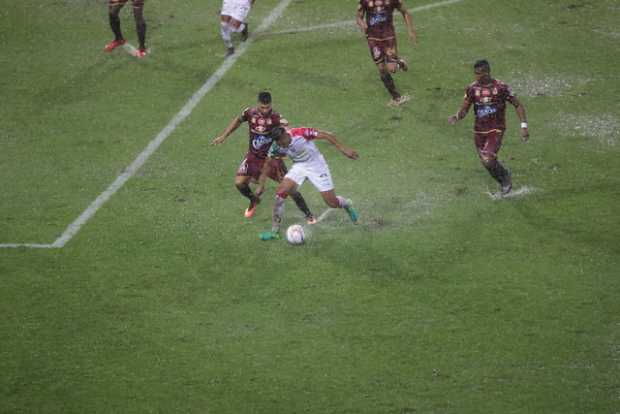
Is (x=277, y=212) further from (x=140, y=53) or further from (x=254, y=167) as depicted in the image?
(x=140, y=53)

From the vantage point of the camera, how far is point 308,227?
18.4 metres

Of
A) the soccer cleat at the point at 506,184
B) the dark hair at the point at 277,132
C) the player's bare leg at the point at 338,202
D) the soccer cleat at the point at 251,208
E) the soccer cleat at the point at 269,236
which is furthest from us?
the soccer cleat at the point at 506,184

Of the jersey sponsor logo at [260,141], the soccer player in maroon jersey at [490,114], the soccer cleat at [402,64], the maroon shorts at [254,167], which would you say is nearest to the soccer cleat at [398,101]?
the soccer cleat at [402,64]

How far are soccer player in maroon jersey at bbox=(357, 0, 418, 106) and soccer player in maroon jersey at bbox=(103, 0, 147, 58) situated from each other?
5110mm

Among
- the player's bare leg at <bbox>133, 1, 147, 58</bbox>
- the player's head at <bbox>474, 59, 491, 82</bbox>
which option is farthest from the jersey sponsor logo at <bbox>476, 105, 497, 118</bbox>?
the player's bare leg at <bbox>133, 1, 147, 58</bbox>

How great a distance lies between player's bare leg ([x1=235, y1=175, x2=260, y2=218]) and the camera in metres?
18.4

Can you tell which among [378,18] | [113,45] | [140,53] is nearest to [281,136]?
[378,18]

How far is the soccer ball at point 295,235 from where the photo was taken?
17578 mm

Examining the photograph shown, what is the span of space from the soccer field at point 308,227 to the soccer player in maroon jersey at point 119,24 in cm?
28

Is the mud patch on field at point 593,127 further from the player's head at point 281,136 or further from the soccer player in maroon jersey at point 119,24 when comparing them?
the soccer player in maroon jersey at point 119,24

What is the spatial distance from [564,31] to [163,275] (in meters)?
12.9

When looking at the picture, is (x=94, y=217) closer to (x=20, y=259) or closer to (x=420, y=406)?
(x=20, y=259)

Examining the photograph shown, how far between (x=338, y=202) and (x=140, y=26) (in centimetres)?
848

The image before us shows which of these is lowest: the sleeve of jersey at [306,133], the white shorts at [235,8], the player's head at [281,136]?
the white shorts at [235,8]
